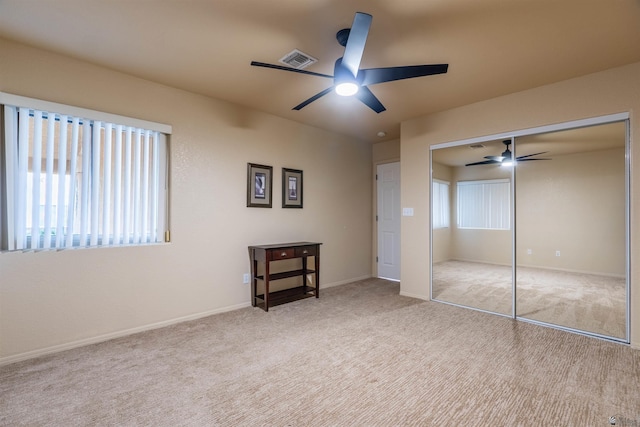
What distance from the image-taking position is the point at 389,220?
531 cm

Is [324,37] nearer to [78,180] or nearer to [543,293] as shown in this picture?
[78,180]

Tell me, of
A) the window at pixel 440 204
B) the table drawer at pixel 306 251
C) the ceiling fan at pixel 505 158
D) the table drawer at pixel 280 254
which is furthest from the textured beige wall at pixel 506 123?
the table drawer at pixel 280 254

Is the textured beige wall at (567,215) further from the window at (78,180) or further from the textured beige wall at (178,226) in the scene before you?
the window at (78,180)

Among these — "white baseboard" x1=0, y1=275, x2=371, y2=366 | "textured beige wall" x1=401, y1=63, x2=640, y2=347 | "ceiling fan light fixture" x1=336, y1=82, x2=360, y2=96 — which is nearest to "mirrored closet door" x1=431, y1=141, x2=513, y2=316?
"textured beige wall" x1=401, y1=63, x2=640, y2=347

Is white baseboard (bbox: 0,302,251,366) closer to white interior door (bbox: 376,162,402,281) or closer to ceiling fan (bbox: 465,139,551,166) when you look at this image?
white interior door (bbox: 376,162,402,281)

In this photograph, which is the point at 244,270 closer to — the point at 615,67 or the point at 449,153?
the point at 449,153

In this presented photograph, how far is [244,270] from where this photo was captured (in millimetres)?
3762

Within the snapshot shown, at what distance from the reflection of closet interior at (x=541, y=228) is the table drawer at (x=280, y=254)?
1969 millimetres

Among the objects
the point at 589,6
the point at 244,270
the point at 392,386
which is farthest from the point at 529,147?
the point at 244,270

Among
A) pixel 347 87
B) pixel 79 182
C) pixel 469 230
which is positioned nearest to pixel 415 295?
pixel 469 230

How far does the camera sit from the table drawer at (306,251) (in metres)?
3.86

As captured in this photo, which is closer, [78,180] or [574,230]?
[78,180]

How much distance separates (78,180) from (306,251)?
2558 mm

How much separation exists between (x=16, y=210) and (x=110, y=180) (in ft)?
2.31
